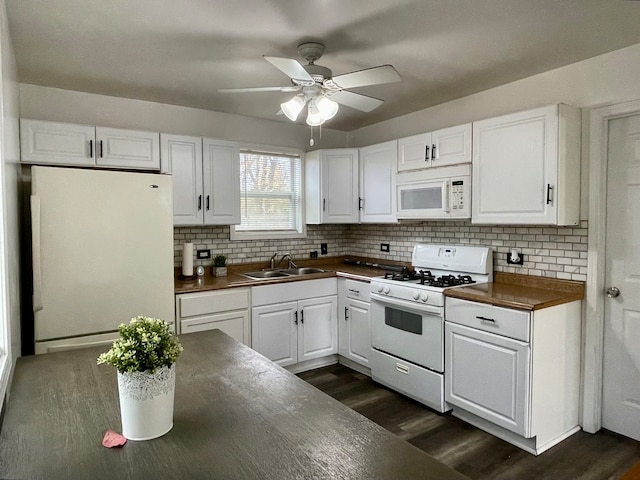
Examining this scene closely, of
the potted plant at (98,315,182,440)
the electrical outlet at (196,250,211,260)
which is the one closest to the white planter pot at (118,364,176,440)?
the potted plant at (98,315,182,440)

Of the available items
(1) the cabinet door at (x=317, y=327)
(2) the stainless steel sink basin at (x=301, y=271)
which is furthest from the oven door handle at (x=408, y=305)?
(2) the stainless steel sink basin at (x=301, y=271)

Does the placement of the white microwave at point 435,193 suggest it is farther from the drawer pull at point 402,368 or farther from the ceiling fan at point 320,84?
the drawer pull at point 402,368

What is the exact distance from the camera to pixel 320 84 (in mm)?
2291

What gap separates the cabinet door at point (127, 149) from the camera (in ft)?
9.93

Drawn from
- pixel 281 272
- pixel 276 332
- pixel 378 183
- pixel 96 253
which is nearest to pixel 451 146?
pixel 378 183

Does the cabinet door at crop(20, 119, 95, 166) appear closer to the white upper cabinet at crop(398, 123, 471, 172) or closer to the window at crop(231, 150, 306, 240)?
the window at crop(231, 150, 306, 240)

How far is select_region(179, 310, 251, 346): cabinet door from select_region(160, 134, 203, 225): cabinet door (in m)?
0.83

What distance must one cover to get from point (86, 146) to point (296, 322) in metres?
2.19

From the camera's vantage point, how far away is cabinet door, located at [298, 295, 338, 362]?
3.72 m

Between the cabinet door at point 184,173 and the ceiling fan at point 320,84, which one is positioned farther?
the cabinet door at point 184,173

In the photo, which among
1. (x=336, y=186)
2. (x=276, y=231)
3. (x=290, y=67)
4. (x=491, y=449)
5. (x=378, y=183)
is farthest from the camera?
(x=276, y=231)

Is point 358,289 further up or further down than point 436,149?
further down

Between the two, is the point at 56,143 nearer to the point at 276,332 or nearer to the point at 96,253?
the point at 96,253

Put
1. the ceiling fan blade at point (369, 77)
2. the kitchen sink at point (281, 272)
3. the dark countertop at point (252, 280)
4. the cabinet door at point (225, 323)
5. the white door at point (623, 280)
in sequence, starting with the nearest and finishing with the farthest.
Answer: the ceiling fan blade at point (369, 77) < the white door at point (623, 280) < the cabinet door at point (225, 323) < the dark countertop at point (252, 280) < the kitchen sink at point (281, 272)
